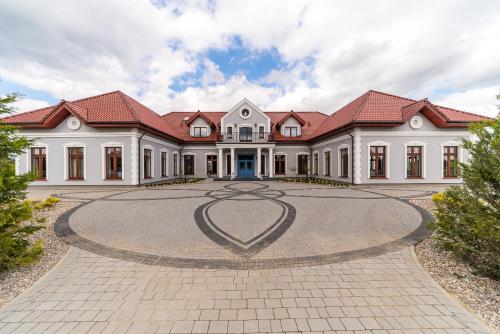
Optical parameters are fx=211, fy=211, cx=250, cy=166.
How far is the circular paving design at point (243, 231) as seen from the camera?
4.82m

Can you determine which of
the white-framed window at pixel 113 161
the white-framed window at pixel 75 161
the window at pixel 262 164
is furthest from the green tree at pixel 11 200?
the window at pixel 262 164

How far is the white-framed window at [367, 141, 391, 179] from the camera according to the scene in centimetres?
1691

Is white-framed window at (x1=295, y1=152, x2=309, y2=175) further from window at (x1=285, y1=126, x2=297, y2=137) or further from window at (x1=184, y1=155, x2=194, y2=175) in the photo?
window at (x1=184, y1=155, x2=194, y2=175)

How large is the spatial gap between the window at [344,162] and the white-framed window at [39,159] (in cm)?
2419

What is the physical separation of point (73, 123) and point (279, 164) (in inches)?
804

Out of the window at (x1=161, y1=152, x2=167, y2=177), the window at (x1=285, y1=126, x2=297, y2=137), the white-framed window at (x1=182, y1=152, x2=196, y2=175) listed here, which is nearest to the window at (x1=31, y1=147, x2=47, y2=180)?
the window at (x1=161, y1=152, x2=167, y2=177)

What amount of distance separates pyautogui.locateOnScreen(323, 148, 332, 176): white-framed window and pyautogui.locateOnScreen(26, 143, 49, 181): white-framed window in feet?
79.5

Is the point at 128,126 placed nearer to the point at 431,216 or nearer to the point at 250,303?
the point at 250,303

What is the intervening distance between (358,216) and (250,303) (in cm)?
625

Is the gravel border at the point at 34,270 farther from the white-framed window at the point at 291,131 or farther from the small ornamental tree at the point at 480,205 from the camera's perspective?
the white-framed window at the point at 291,131

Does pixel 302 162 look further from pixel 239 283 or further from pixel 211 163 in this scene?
pixel 239 283

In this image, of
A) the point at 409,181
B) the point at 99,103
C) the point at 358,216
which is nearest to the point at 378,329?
the point at 358,216

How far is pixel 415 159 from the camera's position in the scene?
17.1m

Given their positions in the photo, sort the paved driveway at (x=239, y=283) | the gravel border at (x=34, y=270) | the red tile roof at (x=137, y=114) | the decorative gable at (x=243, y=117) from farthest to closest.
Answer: the decorative gable at (x=243, y=117), the red tile roof at (x=137, y=114), the gravel border at (x=34, y=270), the paved driveway at (x=239, y=283)
